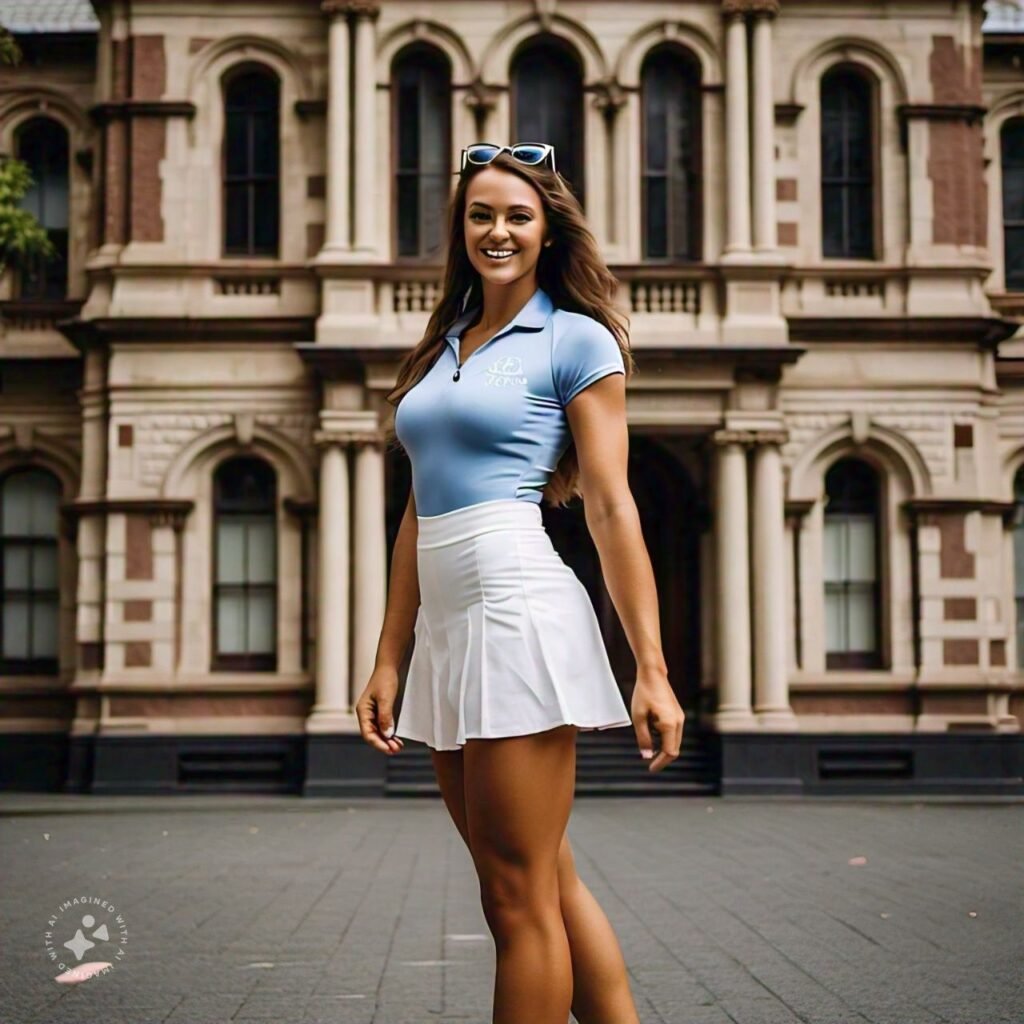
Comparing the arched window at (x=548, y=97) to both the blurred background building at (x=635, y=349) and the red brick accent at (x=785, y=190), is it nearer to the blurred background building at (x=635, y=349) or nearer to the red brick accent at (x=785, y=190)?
the blurred background building at (x=635, y=349)

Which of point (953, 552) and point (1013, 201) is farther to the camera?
point (1013, 201)

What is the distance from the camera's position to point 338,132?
22344mm

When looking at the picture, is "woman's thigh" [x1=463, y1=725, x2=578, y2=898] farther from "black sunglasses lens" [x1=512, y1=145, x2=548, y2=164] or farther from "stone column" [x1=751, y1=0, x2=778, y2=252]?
"stone column" [x1=751, y1=0, x2=778, y2=252]

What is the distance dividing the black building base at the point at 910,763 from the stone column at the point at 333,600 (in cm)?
562

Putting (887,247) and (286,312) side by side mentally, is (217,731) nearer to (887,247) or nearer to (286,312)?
(286,312)

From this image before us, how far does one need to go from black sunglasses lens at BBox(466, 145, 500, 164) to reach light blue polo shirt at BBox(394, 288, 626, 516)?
0.45 metres

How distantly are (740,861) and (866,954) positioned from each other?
16.8 feet

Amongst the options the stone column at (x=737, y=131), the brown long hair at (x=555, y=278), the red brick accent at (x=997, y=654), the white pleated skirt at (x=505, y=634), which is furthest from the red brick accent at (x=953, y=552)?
the white pleated skirt at (x=505, y=634)

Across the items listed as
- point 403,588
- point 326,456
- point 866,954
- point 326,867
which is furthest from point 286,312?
point 403,588

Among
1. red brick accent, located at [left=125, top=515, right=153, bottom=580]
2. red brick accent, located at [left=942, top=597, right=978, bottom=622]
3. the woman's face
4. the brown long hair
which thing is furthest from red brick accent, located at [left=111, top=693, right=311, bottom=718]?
the woman's face

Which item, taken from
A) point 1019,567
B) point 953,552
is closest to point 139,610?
point 953,552

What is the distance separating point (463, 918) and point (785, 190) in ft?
49.3

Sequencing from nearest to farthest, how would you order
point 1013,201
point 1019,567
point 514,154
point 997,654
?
1. point 514,154
2. point 997,654
3. point 1019,567
4. point 1013,201

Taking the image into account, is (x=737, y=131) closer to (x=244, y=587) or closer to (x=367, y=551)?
(x=367, y=551)
